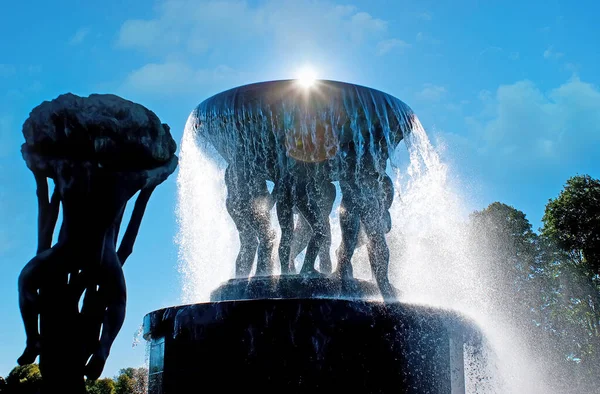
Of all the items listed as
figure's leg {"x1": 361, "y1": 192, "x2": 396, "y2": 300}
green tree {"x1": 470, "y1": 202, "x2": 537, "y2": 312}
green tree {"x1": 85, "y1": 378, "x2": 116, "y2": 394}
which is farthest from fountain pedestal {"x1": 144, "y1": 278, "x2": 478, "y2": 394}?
green tree {"x1": 85, "y1": 378, "x2": 116, "y2": 394}

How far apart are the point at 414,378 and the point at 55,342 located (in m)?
3.33

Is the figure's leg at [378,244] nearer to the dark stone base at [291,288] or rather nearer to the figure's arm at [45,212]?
the dark stone base at [291,288]

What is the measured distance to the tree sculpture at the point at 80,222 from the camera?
583 centimetres

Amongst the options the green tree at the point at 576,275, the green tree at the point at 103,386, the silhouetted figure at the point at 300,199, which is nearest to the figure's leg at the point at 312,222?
the silhouetted figure at the point at 300,199

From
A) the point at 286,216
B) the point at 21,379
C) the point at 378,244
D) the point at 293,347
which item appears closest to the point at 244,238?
the point at 286,216

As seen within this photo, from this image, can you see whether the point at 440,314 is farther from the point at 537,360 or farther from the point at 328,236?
the point at 537,360

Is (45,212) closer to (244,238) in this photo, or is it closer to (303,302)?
(303,302)

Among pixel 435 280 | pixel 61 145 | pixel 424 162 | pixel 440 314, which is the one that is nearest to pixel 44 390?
pixel 61 145

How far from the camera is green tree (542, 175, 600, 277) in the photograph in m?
19.4

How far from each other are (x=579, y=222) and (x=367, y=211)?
1376 centimetres

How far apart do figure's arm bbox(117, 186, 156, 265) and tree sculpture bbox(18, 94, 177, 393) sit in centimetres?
15

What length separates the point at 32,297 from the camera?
5793mm

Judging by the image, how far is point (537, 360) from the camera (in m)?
19.0

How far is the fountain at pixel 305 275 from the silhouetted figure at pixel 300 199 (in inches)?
0.6
